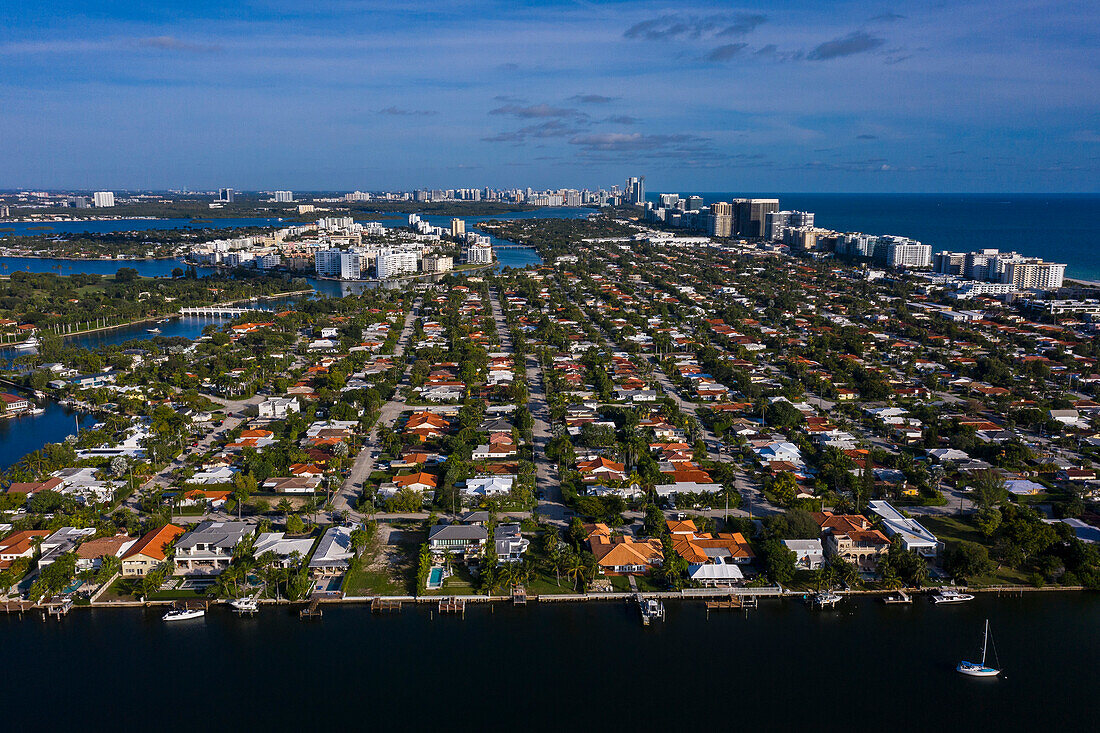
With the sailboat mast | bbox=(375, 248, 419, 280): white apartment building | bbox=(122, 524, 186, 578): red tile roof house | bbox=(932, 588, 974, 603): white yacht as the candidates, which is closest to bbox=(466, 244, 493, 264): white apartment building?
bbox=(375, 248, 419, 280): white apartment building

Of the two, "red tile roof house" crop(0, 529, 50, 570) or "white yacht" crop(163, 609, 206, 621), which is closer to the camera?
"white yacht" crop(163, 609, 206, 621)

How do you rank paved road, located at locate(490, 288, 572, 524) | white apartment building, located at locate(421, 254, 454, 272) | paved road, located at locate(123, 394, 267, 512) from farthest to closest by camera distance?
white apartment building, located at locate(421, 254, 454, 272) < paved road, located at locate(123, 394, 267, 512) < paved road, located at locate(490, 288, 572, 524)

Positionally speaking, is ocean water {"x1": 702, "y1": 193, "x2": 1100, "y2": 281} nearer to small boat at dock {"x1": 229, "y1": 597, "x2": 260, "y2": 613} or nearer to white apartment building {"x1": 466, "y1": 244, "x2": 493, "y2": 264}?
white apartment building {"x1": 466, "y1": 244, "x2": 493, "y2": 264}

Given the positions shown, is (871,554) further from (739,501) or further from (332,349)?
(332,349)

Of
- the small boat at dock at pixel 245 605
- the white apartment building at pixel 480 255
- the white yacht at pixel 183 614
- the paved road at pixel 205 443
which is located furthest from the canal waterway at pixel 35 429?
the white apartment building at pixel 480 255

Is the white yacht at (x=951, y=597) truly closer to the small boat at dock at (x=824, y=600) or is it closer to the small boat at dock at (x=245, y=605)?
the small boat at dock at (x=824, y=600)

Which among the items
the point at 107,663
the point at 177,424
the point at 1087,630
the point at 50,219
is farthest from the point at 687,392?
the point at 50,219

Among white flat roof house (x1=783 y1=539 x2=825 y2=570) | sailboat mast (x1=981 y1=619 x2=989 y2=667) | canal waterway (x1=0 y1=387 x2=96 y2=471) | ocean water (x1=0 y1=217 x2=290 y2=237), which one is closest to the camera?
sailboat mast (x1=981 y1=619 x2=989 y2=667)
